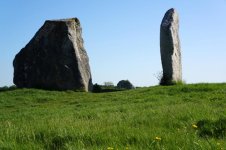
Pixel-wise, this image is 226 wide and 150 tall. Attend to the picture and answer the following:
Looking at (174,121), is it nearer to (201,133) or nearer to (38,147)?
(201,133)

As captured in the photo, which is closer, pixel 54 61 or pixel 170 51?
pixel 54 61

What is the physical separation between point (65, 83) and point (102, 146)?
21.3 meters

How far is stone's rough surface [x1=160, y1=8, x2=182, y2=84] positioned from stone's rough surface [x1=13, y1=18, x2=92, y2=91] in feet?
15.4

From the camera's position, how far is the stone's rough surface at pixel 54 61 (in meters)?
28.9

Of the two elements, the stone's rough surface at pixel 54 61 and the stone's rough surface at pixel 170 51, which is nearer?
the stone's rough surface at pixel 54 61

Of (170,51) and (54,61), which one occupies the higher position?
(170,51)

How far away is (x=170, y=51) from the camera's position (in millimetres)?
30109

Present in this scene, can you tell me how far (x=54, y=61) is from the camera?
29359 millimetres

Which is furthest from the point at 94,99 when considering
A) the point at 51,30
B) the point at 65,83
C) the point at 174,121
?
the point at 174,121

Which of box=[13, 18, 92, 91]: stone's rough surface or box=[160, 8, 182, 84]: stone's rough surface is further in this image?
box=[160, 8, 182, 84]: stone's rough surface

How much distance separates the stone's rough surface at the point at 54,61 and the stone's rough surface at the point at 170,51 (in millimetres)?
4694

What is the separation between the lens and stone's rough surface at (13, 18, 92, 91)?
94.7 ft

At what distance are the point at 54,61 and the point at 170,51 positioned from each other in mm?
6989

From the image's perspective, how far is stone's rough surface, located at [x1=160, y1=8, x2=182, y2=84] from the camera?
2950cm
